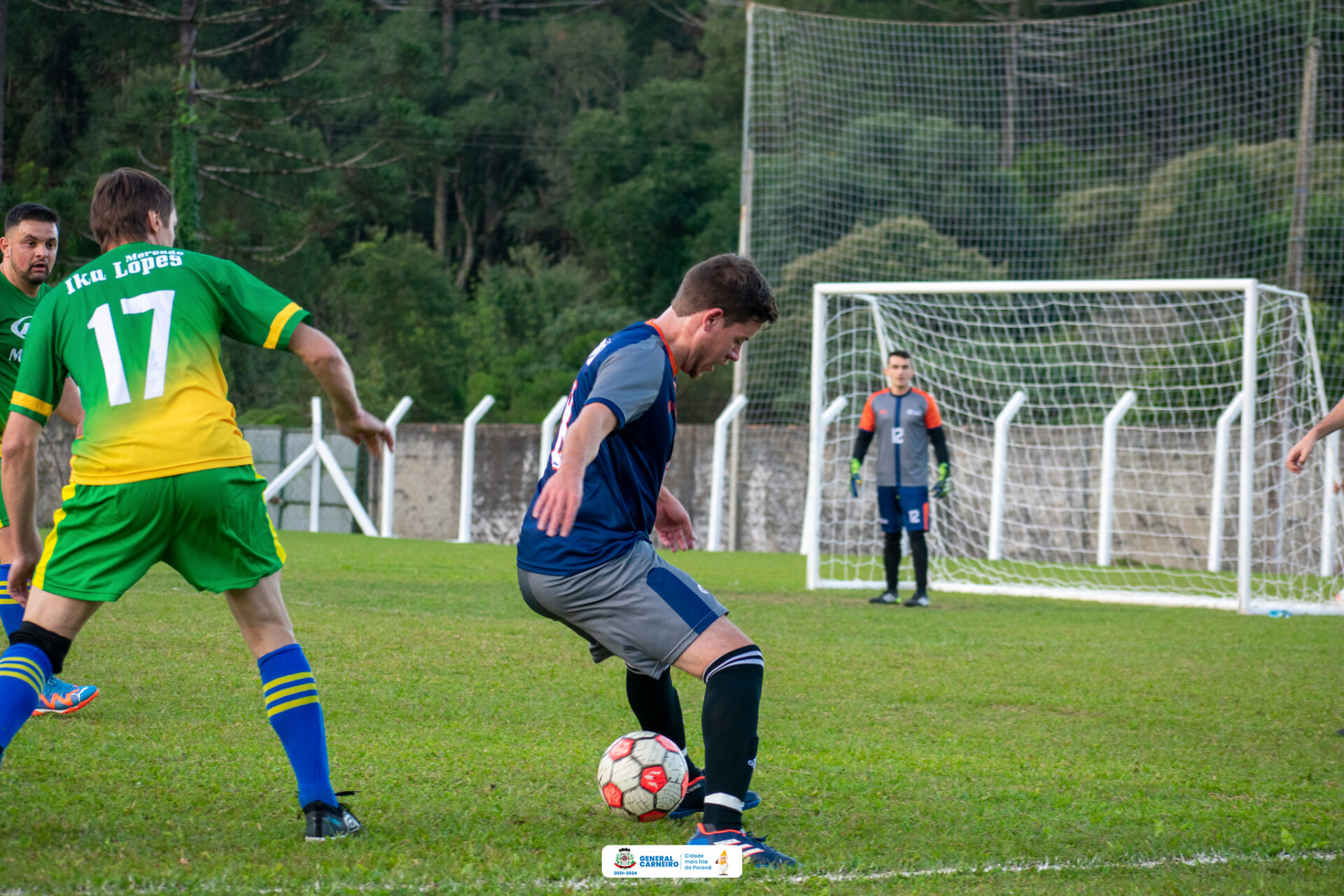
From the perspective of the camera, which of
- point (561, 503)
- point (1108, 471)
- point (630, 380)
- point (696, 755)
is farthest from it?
point (1108, 471)

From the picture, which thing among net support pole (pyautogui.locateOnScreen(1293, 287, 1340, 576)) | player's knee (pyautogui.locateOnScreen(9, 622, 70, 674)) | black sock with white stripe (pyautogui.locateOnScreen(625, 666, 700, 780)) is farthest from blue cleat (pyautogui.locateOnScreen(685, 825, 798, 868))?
net support pole (pyautogui.locateOnScreen(1293, 287, 1340, 576))

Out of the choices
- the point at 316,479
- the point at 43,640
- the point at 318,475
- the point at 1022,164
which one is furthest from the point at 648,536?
the point at 1022,164

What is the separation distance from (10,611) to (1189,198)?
21.5m

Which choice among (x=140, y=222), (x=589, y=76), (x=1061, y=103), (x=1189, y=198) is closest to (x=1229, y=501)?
(x=1189, y=198)

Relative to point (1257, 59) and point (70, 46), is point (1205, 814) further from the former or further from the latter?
point (70, 46)

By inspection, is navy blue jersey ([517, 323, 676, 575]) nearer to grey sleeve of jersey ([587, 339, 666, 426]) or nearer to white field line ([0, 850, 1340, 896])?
grey sleeve of jersey ([587, 339, 666, 426])

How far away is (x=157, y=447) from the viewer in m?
3.50

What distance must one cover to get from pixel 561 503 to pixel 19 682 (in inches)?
60.4

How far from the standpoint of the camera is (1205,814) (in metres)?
4.23

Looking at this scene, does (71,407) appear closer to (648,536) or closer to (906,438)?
(648,536)

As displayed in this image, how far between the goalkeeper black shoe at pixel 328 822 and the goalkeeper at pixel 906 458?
26.1ft

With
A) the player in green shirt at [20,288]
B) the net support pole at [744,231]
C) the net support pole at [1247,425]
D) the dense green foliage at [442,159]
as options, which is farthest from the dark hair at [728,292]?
the dense green foliage at [442,159]

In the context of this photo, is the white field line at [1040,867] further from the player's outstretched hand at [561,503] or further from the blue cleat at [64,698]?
the blue cleat at [64,698]

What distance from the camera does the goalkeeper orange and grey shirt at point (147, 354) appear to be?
3504 mm
